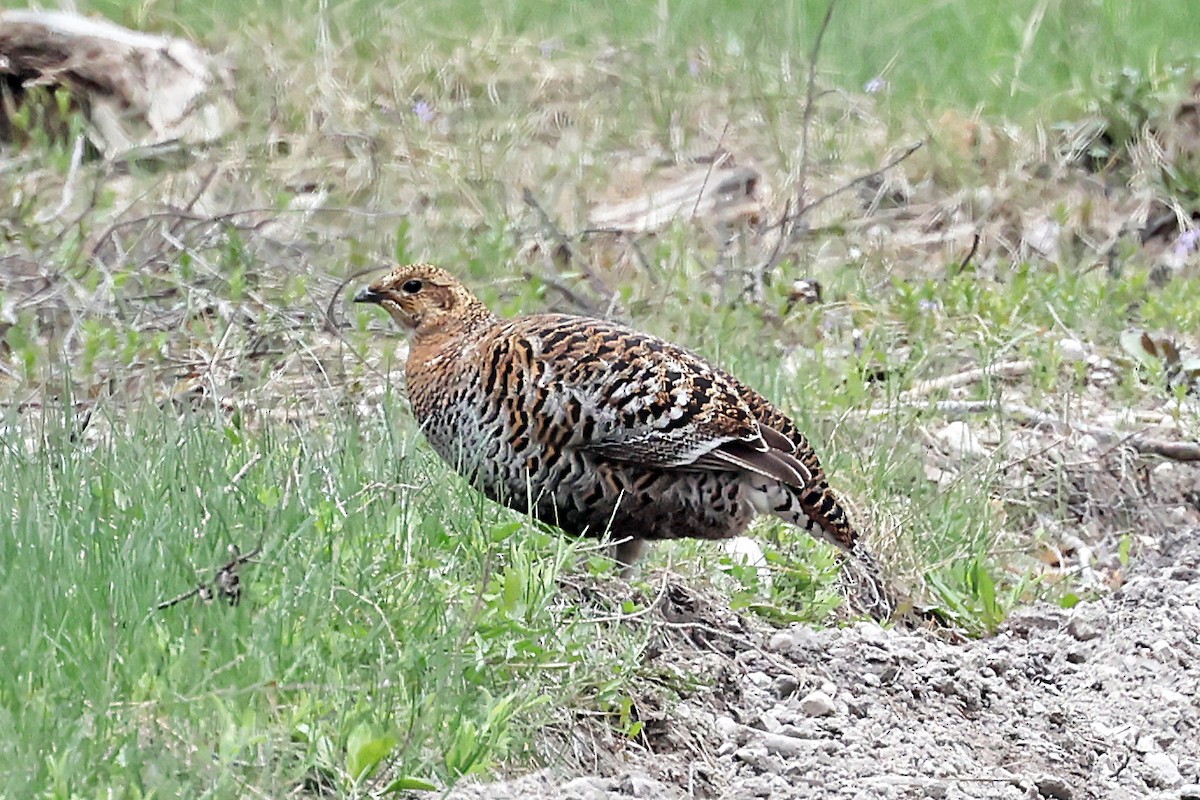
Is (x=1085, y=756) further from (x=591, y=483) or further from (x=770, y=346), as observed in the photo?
(x=770, y=346)

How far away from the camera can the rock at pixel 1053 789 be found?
4.11 m

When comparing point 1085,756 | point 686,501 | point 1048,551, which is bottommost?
→ point 1048,551

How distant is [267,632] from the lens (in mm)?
3727

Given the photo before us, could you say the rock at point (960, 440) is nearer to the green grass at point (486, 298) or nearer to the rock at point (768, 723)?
the green grass at point (486, 298)

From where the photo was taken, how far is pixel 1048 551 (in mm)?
6340

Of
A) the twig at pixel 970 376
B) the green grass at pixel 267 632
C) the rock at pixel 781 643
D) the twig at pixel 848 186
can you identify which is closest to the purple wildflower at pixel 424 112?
the twig at pixel 848 186

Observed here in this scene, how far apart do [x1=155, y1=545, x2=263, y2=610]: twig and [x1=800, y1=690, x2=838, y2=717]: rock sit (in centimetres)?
136

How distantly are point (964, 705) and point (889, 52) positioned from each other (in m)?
7.43

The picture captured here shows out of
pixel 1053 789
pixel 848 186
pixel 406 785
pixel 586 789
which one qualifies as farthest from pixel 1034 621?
pixel 848 186

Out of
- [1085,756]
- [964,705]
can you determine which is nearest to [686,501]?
[964,705]

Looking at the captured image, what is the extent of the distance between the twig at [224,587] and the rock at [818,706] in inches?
53.7

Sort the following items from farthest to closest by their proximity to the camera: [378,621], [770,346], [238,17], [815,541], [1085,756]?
1. [238,17]
2. [770,346]
3. [815,541]
4. [1085,756]
5. [378,621]

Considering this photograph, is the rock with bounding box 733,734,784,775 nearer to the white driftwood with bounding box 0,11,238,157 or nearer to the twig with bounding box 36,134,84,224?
the twig with bounding box 36,134,84,224

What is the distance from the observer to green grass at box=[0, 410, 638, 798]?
3367mm
